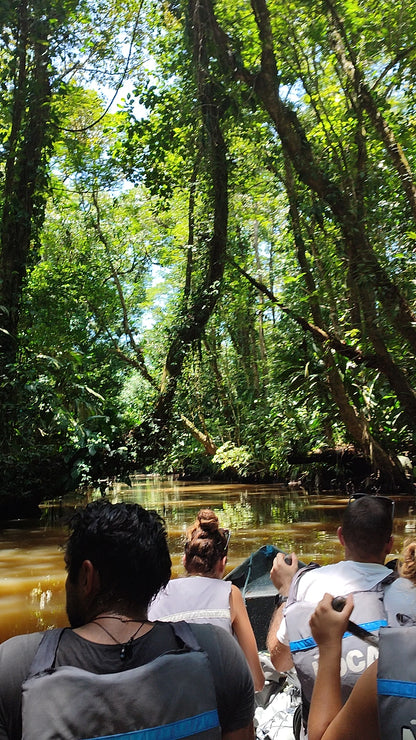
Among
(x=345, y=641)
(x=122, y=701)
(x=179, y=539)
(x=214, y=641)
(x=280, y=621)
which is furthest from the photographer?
(x=179, y=539)

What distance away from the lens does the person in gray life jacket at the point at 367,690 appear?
4.30 ft

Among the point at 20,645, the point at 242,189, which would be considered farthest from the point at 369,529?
the point at 242,189

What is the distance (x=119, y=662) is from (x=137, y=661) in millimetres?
39

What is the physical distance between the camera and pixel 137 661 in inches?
54.6

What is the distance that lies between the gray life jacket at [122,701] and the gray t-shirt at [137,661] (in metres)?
0.05

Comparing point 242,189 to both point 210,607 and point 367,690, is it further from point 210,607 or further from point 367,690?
point 367,690

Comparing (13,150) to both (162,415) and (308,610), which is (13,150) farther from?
(308,610)

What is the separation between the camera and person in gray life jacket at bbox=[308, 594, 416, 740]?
1312 millimetres

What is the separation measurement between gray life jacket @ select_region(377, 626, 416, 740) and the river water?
7.81 ft

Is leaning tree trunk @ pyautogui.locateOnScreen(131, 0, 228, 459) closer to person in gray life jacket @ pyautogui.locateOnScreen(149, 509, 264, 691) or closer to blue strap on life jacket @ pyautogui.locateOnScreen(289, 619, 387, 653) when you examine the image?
person in gray life jacket @ pyautogui.locateOnScreen(149, 509, 264, 691)

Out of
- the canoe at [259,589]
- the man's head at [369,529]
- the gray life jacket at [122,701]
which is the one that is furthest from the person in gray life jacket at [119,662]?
the canoe at [259,589]

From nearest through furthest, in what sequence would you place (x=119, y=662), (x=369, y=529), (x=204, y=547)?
(x=119, y=662) < (x=369, y=529) < (x=204, y=547)

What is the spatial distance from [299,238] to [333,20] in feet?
11.9

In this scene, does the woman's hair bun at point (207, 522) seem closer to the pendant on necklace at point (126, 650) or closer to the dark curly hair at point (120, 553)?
the dark curly hair at point (120, 553)
